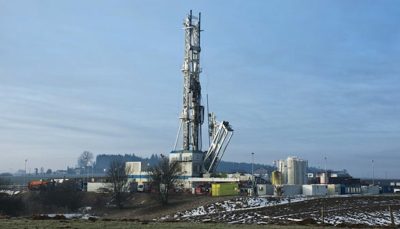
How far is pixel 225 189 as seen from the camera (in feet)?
274

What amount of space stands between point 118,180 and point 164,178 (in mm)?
8540

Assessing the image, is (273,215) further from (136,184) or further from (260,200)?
(136,184)

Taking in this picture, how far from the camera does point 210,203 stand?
69.4 m

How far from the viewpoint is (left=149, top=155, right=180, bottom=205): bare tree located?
258 feet

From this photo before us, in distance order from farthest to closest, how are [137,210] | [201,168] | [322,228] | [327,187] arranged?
1. [201,168]
2. [327,187]
3. [137,210]
4. [322,228]

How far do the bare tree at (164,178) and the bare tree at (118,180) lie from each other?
4745 mm

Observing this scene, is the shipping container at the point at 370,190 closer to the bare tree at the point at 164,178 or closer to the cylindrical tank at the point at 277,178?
the cylindrical tank at the point at 277,178

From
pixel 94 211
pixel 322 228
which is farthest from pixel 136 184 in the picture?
pixel 322 228

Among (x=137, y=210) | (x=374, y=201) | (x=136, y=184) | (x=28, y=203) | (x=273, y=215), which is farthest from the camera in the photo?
(x=136, y=184)

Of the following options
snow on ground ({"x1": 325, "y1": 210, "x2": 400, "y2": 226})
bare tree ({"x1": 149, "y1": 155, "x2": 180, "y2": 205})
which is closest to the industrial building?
bare tree ({"x1": 149, "y1": 155, "x2": 180, "y2": 205})

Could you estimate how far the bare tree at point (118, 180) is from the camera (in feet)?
272

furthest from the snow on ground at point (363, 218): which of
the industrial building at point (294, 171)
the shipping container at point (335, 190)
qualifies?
the industrial building at point (294, 171)

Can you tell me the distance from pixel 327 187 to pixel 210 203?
26.8 m

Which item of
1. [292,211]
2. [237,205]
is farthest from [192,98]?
[292,211]
